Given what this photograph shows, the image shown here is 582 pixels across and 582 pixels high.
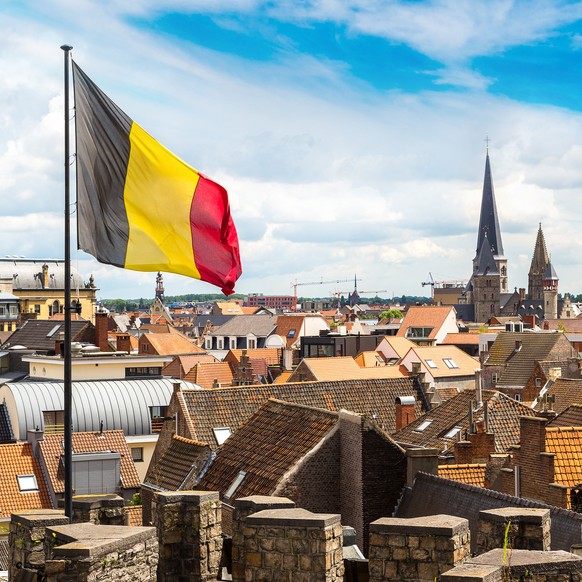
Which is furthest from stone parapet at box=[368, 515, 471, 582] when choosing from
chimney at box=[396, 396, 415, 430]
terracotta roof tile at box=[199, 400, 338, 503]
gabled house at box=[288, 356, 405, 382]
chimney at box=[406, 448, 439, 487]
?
gabled house at box=[288, 356, 405, 382]

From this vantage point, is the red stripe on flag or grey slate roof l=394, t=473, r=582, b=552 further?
grey slate roof l=394, t=473, r=582, b=552

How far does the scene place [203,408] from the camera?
30.2 m

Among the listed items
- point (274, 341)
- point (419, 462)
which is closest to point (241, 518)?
point (419, 462)

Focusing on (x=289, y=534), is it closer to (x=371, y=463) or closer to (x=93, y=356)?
(x=371, y=463)

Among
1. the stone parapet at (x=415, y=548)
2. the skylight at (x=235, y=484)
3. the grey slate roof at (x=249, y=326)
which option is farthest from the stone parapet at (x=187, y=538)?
the grey slate roof at (x=249, y=326)

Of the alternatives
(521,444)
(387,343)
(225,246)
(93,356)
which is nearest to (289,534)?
(225,246)

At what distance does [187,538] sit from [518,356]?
205 feet

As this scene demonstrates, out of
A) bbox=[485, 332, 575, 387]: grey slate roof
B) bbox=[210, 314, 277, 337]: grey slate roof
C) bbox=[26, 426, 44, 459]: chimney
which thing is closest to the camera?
bbox=[26, 426, 44, 459]: chimney

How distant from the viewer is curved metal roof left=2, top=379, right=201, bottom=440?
136ft

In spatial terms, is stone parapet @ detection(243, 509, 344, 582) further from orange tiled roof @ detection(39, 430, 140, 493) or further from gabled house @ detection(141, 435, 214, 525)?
orange tiled roof @ detection(39, 430, 140, 493)

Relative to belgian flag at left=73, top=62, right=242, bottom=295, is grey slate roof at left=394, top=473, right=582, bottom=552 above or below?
below

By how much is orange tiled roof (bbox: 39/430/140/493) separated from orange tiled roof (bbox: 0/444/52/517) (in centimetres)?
41

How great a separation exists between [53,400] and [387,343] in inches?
1776

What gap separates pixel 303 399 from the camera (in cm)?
3438
